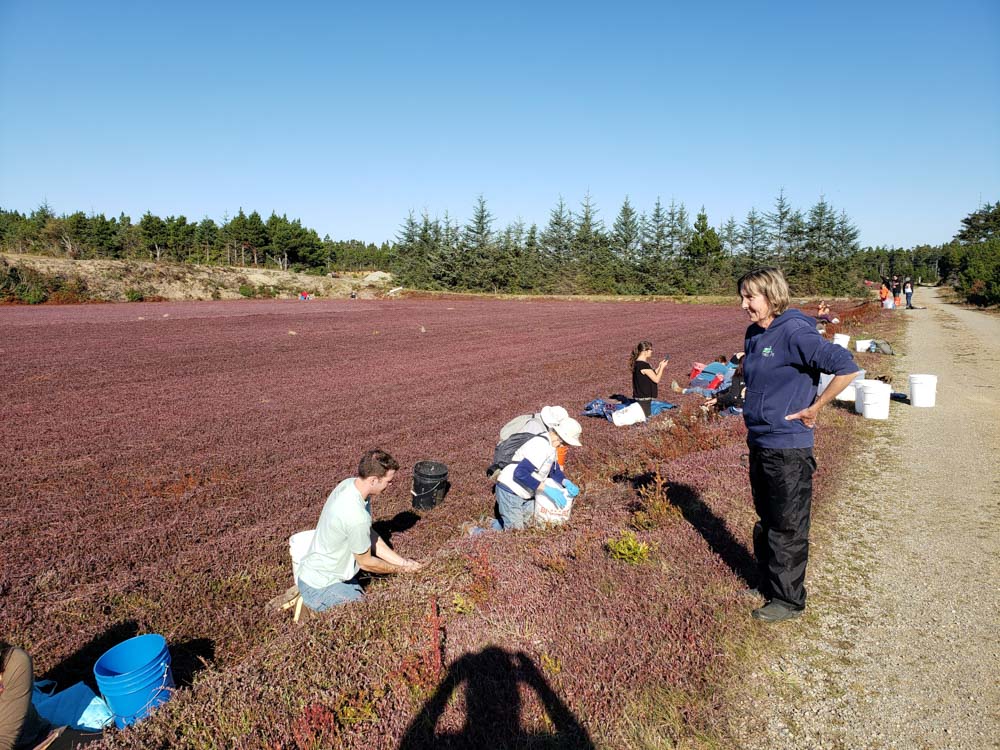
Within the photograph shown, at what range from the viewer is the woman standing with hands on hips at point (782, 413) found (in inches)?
150

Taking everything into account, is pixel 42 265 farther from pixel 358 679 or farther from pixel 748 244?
pixel 748 244

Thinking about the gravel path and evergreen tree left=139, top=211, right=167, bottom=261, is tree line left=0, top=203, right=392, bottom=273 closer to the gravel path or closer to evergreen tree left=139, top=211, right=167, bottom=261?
evergreen tree left=139, top=211, right=167, bottom=261

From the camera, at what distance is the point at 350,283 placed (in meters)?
71.3

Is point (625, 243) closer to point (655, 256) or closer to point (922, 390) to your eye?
point (655, 256)

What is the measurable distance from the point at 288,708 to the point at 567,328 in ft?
101

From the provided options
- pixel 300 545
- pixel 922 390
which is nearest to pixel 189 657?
pixel 300 545

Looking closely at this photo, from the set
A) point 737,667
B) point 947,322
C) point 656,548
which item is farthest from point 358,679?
point 947,322

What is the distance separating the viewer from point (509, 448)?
262 inches

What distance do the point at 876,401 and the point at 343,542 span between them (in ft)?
32.0

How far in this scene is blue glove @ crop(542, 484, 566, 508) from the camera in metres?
5.94

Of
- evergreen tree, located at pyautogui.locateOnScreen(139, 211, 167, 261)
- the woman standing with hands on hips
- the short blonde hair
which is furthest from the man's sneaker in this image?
evergreen tree, located at pyautogui.locateOnScreen(139, 211, 167, 261)

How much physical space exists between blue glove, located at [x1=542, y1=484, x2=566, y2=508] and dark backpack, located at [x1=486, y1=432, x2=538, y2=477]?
23.8 inches

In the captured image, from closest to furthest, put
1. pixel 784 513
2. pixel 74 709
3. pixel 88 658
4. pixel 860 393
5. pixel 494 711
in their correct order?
pixel 494 711 → pixel 74 709 → pixel 784 513 → pixel 88 658 → pixel 860 393

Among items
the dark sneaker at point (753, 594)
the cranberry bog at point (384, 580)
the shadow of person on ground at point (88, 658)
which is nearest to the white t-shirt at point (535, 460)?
the cranberry bog at point (384, 580)
